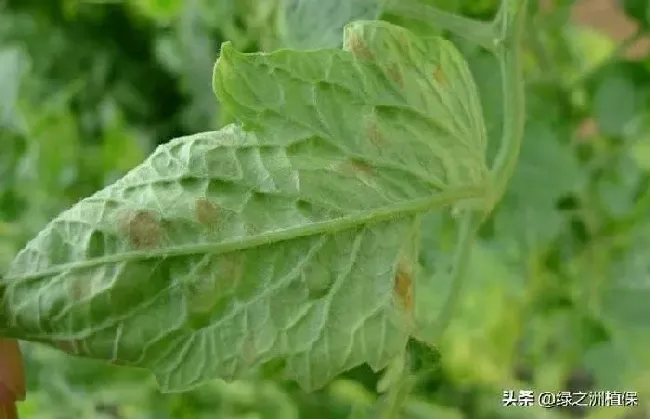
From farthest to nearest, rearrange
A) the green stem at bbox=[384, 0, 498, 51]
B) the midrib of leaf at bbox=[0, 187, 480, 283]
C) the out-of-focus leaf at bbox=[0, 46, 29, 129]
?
the out-of-focus leaf at bbox=[0, 46, 29, 129], the green stem at bbox=[384, 0, 498, 51], the midrib of leaf at bbox=[0, 187, 480, 283]

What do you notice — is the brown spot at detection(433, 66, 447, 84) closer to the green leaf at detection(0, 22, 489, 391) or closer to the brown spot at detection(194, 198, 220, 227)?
the green leaf at detection(0, 22, 489, 391)

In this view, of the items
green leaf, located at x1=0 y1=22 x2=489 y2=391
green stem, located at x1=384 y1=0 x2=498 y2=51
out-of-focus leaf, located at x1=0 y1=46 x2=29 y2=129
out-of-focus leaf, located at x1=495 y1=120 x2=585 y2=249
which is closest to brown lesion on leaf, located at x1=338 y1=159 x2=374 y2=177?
green leaf, located at x1=0 y1=22 x2=489 y2=391

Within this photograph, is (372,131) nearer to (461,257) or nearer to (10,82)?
(461,257)

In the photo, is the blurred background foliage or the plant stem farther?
the blurred background foliage

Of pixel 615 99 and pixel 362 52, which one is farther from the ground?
pixel 615 99

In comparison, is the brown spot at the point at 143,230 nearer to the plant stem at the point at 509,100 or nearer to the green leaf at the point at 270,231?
the green leaf at the point at 270,231

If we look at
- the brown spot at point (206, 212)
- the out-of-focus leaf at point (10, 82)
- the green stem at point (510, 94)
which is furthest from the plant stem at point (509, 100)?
the out-of-focus leaf at point (10, 82)

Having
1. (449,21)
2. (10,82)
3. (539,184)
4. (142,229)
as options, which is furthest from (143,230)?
(10,82)
